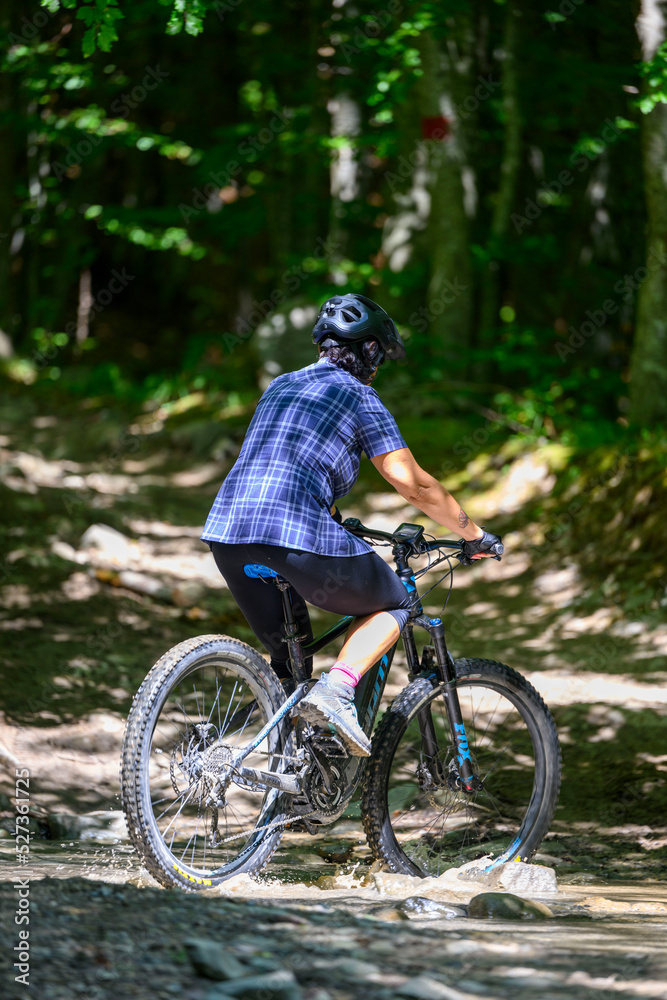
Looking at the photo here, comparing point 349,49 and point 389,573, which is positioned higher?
point 349,49

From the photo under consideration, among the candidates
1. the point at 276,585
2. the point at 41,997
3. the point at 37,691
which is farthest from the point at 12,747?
the point at 41,997

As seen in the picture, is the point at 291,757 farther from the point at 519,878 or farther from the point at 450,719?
the point at 519,878

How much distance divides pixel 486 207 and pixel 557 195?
59.4 inches

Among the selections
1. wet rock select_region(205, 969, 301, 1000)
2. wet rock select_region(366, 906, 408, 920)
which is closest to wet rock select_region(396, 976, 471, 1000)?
wet rock select_region(205, 969, 301, 1000)

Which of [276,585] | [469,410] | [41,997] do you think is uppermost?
[469,410]

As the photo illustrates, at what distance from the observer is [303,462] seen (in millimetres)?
3537

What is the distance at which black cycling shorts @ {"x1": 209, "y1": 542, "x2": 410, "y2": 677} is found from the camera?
11.3 feet

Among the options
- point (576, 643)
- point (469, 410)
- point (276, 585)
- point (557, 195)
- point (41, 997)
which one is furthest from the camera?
point (557, 195)

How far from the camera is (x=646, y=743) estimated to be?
557 centimetres

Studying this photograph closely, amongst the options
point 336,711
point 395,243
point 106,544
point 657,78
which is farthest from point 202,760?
point 395,243

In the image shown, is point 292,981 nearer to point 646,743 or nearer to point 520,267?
point 646,743

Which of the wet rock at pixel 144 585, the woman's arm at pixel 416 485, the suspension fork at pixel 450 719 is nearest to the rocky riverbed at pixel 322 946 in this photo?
the suspension fork at pixel 450 719

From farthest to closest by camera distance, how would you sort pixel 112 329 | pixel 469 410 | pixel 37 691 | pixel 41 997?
1. pixel 112 329
2. pixel 469 410
3. pixel 37 691
4. pixel 41 997

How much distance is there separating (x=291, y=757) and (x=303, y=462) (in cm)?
111
